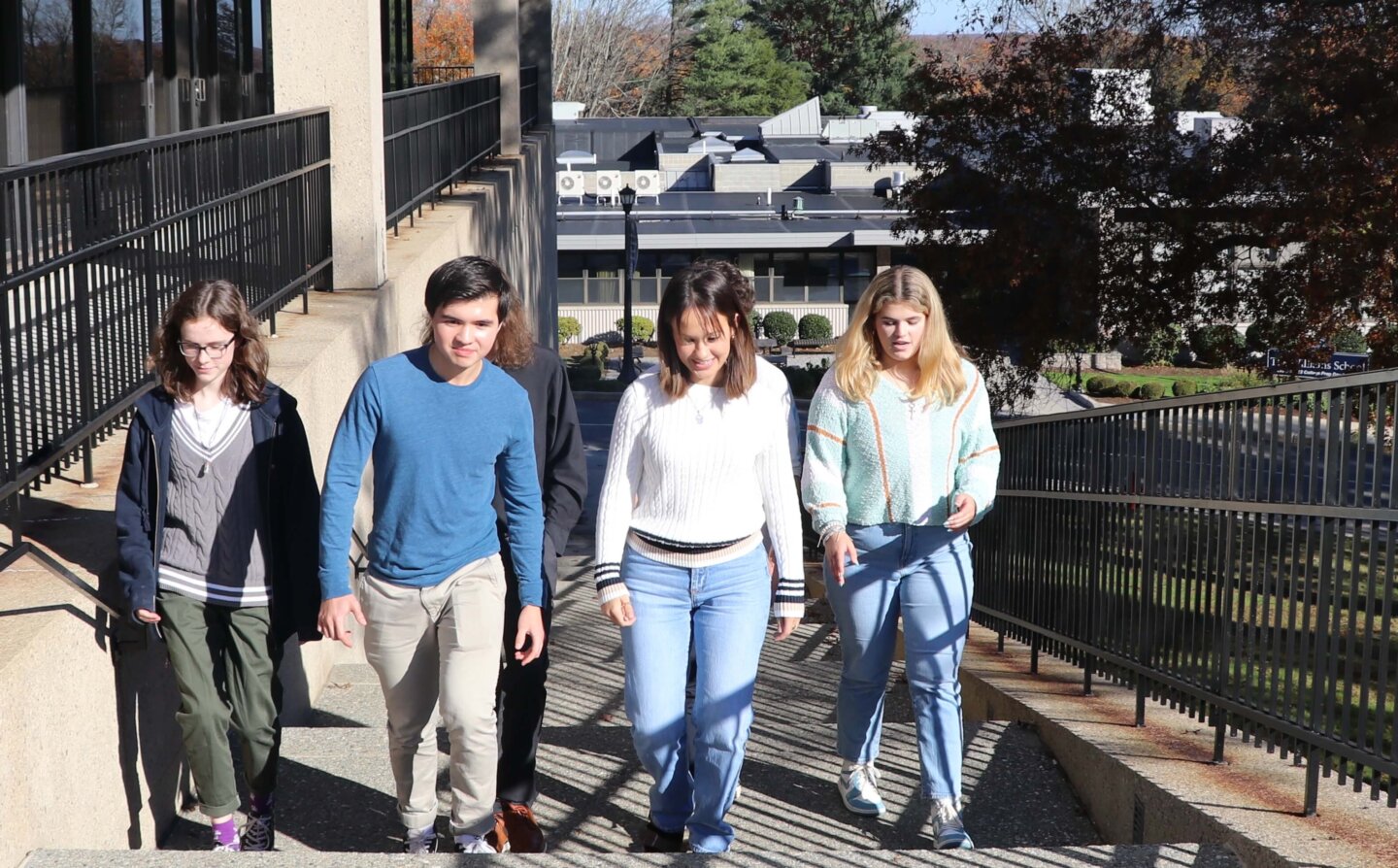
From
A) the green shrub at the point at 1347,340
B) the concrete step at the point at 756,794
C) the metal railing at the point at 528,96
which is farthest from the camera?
the metal railing at the point at 528,96

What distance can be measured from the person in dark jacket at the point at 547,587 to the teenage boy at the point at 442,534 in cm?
23

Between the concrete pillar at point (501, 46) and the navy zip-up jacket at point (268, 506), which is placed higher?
the concrete pillar at point (501, 46)

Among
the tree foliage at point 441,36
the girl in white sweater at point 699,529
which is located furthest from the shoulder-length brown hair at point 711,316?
the tree foliage at point 441,36

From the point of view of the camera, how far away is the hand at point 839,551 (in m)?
4.29

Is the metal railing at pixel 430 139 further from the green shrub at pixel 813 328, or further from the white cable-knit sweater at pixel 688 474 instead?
the green shrub at pixel 813 328

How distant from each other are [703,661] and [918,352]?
1070mm

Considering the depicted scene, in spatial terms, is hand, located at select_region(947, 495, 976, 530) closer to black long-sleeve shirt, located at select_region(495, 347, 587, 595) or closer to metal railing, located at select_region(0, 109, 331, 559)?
black long-sleeve shirt, located at select_region(495, 347, 587, 595)

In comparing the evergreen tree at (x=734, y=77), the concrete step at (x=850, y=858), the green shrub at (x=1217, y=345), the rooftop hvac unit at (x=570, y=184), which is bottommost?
the concrete step at (x=850, y=858)

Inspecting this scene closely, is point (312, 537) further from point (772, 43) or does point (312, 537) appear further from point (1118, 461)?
point (772, 43)

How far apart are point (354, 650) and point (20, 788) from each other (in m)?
4.72

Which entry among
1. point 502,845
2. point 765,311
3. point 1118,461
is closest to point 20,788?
point 502,845

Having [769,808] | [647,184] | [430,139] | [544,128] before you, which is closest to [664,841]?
[769,808]

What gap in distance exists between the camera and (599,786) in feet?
16.3

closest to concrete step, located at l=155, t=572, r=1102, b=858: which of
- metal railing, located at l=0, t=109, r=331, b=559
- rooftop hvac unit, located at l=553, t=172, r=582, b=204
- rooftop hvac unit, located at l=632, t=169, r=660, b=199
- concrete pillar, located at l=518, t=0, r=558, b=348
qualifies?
metal railing, located at l=0, t=109, r=331, b=559
